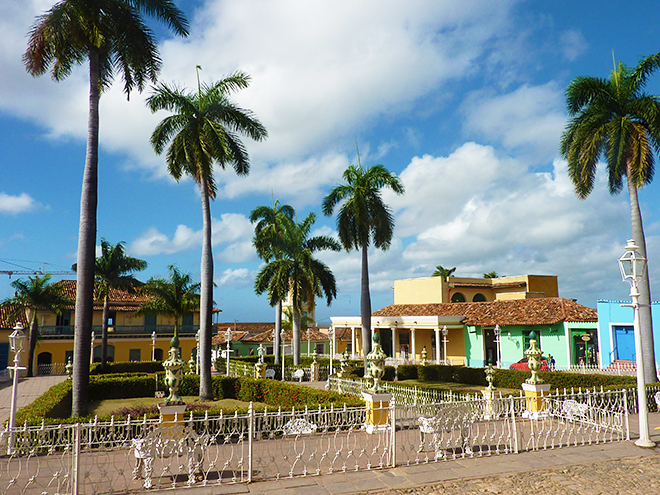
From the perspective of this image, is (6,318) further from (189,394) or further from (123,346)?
(189,394)

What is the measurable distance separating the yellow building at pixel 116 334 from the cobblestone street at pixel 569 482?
31.5 m

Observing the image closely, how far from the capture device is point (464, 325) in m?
36.3

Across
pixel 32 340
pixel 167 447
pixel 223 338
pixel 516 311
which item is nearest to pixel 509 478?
pixel 167 447

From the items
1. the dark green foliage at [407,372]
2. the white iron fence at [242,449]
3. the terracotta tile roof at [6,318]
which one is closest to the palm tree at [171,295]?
the terracotta tile roof at [6,318]

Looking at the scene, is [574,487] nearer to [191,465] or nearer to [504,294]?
[191,465]

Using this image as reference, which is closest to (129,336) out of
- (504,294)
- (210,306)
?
(210,306)

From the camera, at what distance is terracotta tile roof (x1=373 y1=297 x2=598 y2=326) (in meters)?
30.9

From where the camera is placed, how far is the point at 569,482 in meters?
7.88

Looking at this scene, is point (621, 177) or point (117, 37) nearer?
point (117, 37)

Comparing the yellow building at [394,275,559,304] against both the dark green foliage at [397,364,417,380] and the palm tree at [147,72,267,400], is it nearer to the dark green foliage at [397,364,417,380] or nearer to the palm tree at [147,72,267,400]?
the dark green foliage at [397,364,417,380]

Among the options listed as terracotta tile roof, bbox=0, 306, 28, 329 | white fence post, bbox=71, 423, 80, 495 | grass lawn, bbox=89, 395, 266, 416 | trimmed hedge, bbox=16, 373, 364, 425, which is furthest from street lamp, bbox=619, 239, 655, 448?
terracotta tile roof, bbox=0, 306, 28, 329

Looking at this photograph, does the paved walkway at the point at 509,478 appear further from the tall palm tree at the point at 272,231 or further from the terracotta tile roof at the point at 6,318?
the terracotta tile roof at the point at 6,318

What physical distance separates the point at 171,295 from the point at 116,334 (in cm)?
742

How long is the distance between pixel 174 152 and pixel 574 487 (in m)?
18.2
